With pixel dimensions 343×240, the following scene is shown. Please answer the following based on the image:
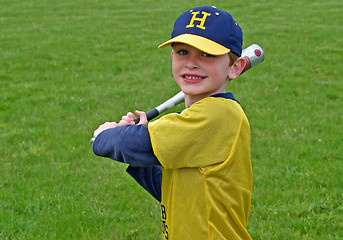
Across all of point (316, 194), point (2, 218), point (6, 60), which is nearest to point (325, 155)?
point (316, 194)

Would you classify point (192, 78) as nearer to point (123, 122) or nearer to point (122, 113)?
point (123, 122)

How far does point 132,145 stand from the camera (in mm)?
2436

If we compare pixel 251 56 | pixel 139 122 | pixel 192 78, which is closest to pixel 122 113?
pixel 251 56

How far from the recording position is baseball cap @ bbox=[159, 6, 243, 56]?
246cm

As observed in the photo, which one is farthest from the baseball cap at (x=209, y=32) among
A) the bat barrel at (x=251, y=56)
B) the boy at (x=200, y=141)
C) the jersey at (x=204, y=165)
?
the bat barrel at (x=251, y=56)

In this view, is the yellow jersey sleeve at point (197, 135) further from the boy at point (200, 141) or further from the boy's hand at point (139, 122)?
the boy's hand at point (139, 122)

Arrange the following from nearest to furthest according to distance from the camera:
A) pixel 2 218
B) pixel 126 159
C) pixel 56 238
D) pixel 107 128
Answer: pixel 126 159 < pixel 107 128 < pixel 56 238 < pixel 2 218

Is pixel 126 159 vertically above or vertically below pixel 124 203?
above

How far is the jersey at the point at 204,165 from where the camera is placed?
240cm

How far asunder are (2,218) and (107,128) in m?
2.69

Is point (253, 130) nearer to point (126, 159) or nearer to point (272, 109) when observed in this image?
point (272, 109)

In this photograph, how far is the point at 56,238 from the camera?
4.53 meters

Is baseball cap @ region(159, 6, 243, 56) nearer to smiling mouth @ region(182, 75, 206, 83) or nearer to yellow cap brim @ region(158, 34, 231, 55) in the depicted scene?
yellow cap brim @ region(158, 34, 231, 55)

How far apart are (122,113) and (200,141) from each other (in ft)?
18.3
